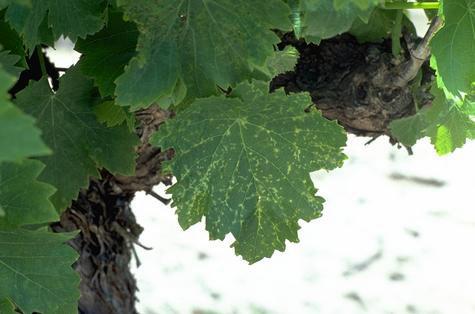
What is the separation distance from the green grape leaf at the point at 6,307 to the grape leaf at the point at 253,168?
218 millimetres

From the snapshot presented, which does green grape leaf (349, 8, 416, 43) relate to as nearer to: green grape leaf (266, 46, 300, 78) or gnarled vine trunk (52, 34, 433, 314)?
gnarled vine trunk (52, 34, 433, 314)

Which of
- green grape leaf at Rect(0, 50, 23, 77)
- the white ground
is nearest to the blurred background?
the white ground

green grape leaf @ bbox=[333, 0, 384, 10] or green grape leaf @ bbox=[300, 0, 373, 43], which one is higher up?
green grape leaf @ bbox=[300, 0, 373, 43]

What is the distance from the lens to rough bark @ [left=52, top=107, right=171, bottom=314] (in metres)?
1.64

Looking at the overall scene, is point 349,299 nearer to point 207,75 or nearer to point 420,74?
point 420,74

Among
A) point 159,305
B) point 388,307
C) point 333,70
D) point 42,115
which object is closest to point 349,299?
point 388,307

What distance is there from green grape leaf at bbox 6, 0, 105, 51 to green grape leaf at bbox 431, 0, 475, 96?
389mm

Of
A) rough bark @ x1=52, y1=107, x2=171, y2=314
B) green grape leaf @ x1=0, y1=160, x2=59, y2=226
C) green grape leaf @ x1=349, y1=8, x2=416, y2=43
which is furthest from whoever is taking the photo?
rough bark @ x1=52, y1=107, x2=171, y2=314

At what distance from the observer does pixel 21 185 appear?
1.02 metres

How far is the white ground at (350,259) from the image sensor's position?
3.20 metres

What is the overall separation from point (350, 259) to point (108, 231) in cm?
179

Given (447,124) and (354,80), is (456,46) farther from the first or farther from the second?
(354,80)

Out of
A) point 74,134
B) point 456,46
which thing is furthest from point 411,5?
point 74,134

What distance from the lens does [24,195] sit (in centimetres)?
103
